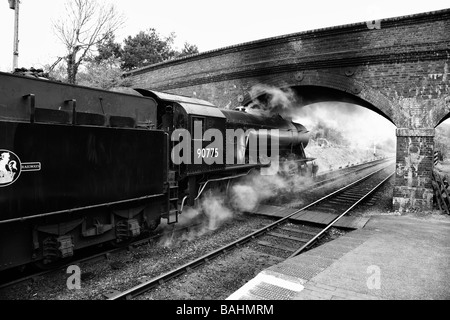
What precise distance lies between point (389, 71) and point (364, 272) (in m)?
7.86

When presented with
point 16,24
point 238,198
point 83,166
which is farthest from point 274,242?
point 16,24

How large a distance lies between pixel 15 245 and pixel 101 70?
17.6 meters

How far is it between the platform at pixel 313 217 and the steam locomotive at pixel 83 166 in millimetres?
2990

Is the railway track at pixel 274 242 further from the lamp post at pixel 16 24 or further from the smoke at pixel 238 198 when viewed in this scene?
the lamp post at pixel 16 24

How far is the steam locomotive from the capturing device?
390 cm

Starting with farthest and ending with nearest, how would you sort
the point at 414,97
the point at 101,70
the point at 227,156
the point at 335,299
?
the point at 101,70 < the point at 414,97 < the point at 227,156 < the point at 335,299

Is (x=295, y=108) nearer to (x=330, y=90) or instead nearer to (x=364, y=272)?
(x=330, y=90)

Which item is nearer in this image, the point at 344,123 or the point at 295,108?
the point at 295,108

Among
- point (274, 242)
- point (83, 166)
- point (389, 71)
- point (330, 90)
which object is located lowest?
point (274, 242)

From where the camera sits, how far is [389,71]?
10.1 metres

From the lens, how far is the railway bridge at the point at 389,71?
30.9ft

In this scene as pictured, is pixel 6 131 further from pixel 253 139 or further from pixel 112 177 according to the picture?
pixel 253 139
